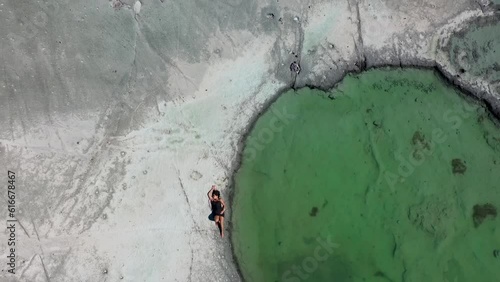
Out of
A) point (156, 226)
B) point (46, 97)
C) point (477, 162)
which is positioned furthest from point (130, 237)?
point (477, 162)

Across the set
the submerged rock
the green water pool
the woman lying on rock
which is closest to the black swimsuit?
the woman lying on rock

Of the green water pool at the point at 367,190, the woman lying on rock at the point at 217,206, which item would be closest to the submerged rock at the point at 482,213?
the green water pool at the point at 367,190

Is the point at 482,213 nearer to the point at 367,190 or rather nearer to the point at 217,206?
the point at 367,190

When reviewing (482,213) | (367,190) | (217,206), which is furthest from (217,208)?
(482,213)

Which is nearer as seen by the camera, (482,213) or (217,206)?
(217,206)

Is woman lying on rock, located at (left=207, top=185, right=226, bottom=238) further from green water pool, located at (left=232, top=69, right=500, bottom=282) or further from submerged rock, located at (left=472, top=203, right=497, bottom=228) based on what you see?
submerged rock, located at (left=472, top=203, right=497, bottom=228)

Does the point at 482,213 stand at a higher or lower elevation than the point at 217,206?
lower
